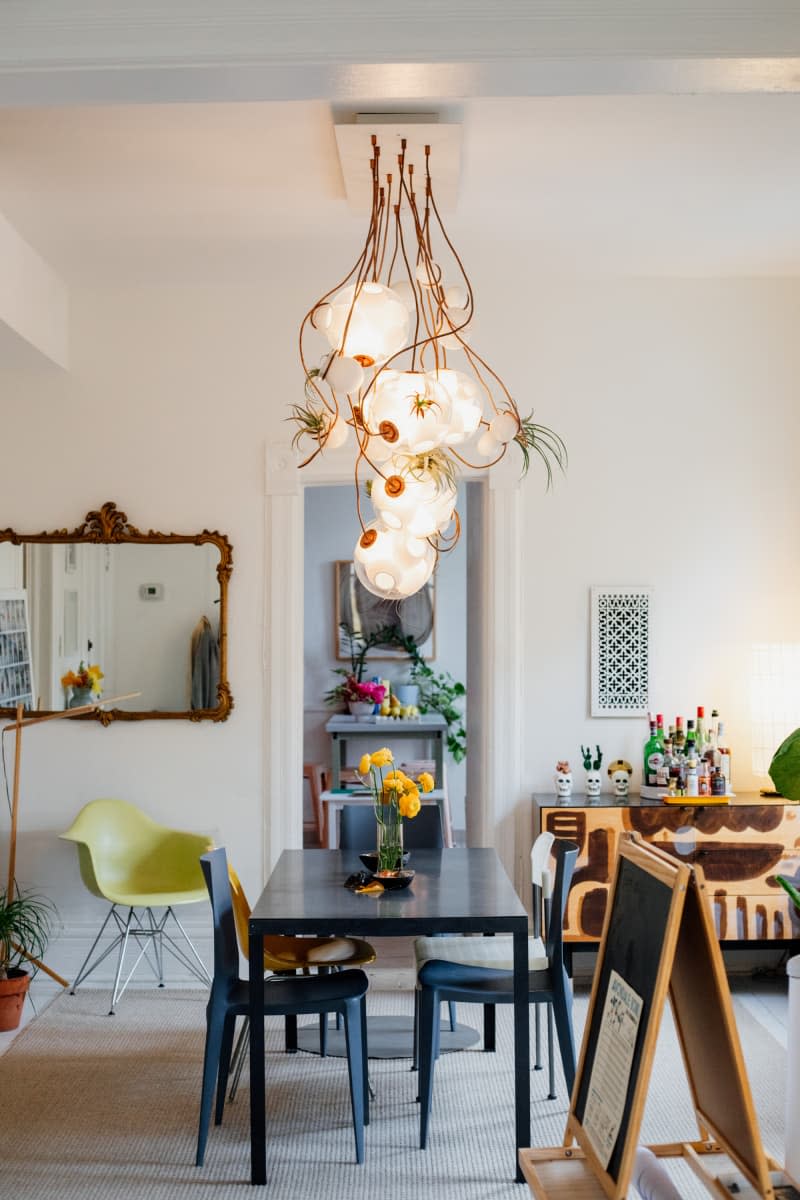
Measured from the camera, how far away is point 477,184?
4.29m

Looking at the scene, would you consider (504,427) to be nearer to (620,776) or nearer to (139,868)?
(620,776)

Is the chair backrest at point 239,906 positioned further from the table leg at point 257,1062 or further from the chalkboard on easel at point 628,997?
the chalkboard on easel at point 628,997

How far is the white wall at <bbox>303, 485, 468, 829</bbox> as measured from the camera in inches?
361

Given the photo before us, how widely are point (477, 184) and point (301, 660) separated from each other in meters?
2.30

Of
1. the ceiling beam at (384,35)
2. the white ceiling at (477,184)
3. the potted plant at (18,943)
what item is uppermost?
the white ceiling at (477,184)

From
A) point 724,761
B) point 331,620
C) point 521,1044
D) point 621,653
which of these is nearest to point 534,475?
point 621,653

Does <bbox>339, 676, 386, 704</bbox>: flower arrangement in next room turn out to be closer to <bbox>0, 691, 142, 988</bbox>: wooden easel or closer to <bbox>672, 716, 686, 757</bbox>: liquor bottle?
<bbox>0, 691, 142, 988</bbox>: wooden easel

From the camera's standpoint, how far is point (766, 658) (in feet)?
17.9

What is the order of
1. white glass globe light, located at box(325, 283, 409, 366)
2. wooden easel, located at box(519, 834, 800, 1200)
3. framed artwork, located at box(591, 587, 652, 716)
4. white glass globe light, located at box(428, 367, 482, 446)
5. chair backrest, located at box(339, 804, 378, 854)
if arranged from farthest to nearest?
framed artwork, located at box(591, 587, 652, 716), chair backrest, located at box(339, 804, 378, 854), white glass globe light, located at box(428, 367, 482, 446), white glass globe light, located at box(325, 283, 409, 366), wooden easel, located at box(519, 834, 800, 1200)

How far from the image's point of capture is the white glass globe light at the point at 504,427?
12.8 feet

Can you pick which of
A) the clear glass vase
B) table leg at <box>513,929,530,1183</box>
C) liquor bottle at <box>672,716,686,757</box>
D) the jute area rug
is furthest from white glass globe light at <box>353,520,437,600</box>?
liquor bottle at <box>672,716,686,757</box>

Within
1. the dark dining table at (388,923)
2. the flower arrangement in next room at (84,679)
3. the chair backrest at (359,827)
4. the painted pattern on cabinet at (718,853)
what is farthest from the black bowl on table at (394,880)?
the flower arrangement in next room at (84,679)

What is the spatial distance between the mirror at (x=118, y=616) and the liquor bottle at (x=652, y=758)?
1.92 meters

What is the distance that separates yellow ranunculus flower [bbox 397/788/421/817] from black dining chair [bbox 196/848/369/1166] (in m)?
0.55
